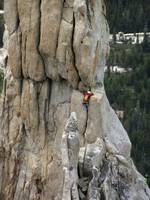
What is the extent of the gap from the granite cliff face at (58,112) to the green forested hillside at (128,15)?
77703mm

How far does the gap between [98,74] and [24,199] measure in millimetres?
6018

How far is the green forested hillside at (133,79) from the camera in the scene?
2662 inches

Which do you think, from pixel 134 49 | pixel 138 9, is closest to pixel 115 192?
pixel 134 49

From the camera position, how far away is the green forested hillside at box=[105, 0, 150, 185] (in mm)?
67606

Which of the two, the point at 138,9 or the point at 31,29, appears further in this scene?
the point at 138,9

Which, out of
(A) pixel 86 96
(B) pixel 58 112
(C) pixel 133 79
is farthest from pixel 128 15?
(A) pixel 86 96

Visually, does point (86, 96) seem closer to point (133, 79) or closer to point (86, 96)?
point (86, 96)

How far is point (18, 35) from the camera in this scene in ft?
98.3

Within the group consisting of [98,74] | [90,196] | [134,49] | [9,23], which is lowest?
[134,49]

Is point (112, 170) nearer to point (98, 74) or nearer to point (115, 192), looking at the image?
point (115, 192)

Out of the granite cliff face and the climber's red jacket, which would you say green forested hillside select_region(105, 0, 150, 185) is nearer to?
the granite cliff face

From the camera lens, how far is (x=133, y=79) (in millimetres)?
90500

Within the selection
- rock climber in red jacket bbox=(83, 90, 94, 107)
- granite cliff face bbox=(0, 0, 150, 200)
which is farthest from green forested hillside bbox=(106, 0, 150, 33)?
rock climber in red jacket bbox=(83, 90, 94, 107)

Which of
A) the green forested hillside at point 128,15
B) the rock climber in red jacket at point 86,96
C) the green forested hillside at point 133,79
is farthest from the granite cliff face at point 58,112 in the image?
the green forested hillside at point 128,15
